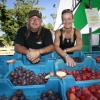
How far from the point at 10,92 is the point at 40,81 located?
0.36 meters

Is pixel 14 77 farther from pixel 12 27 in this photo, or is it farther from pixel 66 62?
pixel 12 27

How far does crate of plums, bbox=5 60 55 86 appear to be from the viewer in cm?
192

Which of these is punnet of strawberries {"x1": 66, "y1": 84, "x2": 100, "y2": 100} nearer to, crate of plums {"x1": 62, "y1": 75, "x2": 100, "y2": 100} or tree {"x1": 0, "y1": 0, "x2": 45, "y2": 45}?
crate of plums {"x1": 62, "y1": 75, "x2": 100, "y2": 100}

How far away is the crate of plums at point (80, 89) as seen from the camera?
62.1 inches

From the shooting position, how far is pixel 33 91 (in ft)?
5.57

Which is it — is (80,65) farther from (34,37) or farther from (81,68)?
(34,37)

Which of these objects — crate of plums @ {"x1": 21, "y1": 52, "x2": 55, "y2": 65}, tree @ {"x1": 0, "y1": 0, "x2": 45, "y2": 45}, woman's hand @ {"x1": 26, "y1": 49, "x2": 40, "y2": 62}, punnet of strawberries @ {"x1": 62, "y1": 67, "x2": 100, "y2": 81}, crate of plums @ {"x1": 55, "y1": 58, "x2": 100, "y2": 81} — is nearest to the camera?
punnet of strawberries @ {"x1": 62, "y1": 67, "x2": 100, "y2": 81}

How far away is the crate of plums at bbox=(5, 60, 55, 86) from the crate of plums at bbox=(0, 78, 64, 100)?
16cm

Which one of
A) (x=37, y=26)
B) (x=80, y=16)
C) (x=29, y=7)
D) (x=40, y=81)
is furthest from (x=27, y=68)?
(x=29, y=7)

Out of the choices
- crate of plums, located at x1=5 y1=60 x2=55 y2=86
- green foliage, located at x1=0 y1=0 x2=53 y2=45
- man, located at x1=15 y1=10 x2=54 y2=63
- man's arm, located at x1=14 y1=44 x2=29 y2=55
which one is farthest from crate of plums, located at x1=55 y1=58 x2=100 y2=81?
green foliage, located at x1=0 y1=0 x2=53 y2=45

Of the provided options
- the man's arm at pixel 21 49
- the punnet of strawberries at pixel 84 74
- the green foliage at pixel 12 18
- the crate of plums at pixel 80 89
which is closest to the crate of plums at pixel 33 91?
the crate of plums at pixel 80 89

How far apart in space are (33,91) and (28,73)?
48 centimetres

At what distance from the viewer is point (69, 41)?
9.53ft

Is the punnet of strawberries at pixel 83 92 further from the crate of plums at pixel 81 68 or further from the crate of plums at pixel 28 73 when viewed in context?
the crate of plums at pixel 81 68
